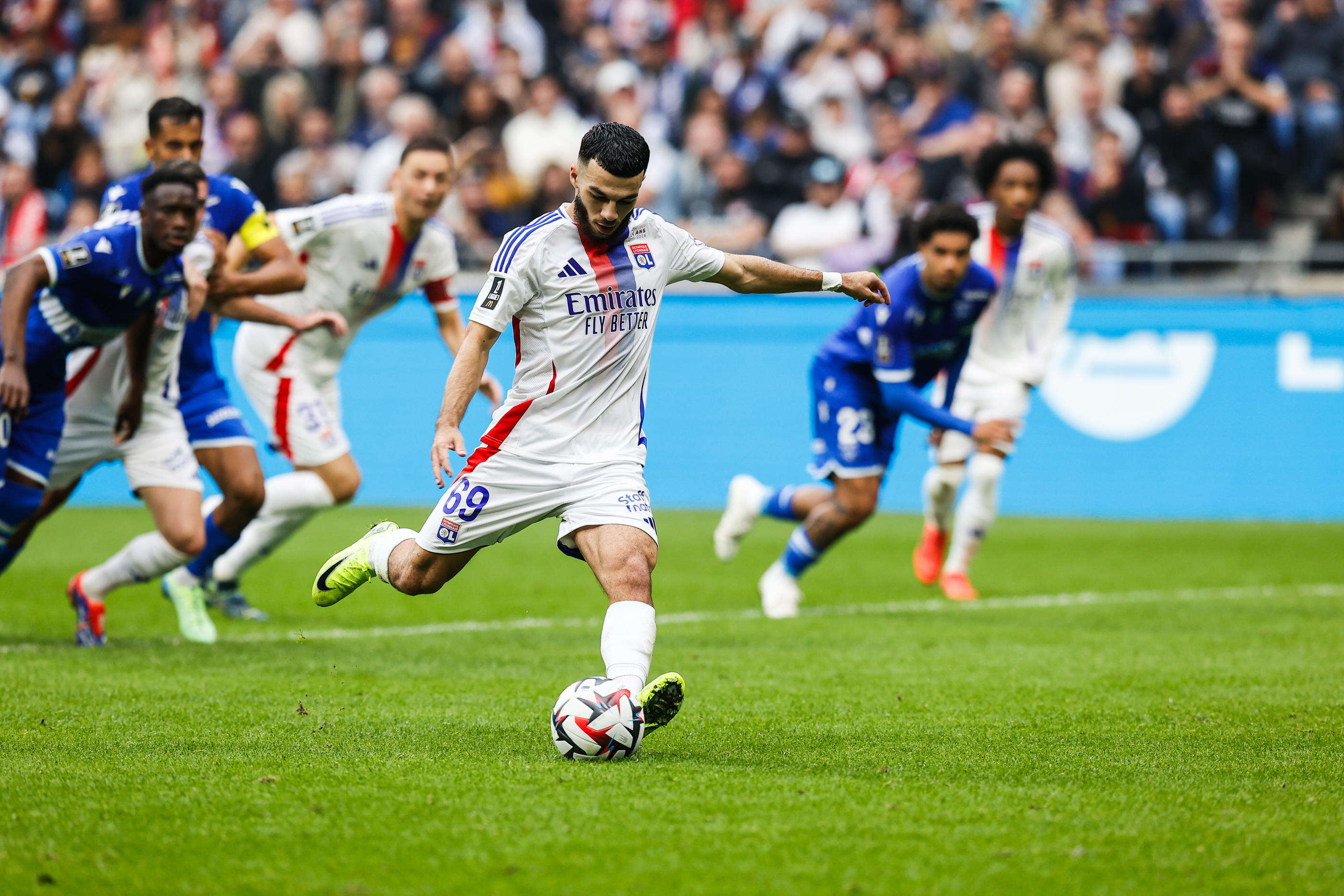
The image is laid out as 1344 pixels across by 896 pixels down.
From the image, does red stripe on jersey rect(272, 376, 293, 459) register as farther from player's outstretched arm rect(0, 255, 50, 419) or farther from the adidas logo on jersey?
the adidas logo on jersey

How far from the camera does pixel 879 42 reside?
59.3 feet

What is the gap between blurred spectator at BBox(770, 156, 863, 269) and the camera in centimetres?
1587

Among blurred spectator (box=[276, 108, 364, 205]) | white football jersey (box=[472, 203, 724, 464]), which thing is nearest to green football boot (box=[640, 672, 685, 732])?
white football jersey (box=[472, 203, 724, 464])

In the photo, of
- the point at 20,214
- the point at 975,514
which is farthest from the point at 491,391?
the point at 20,214

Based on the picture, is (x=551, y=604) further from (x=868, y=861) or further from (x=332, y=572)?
(x=868, y=861)

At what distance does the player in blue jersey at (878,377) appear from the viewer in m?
8.98

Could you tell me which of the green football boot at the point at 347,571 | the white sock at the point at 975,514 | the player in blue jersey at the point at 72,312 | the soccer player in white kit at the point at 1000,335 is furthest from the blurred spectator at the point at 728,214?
the green football boot at the point at 347,571

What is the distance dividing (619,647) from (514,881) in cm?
157

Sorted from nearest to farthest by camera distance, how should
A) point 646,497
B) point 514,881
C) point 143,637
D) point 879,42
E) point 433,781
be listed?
point 514,881 < point 433,781 < point 646,497 < point 143,637 < point 879,42

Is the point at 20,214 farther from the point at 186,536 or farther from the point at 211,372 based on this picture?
the point at 186,536

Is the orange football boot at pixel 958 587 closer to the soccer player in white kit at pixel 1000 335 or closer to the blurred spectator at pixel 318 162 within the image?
the soccer player in white kit at pixel 1000 335

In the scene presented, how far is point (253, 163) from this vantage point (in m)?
17.3

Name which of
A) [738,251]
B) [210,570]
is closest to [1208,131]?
[738,251]

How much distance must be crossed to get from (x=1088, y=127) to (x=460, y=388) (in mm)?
12727
